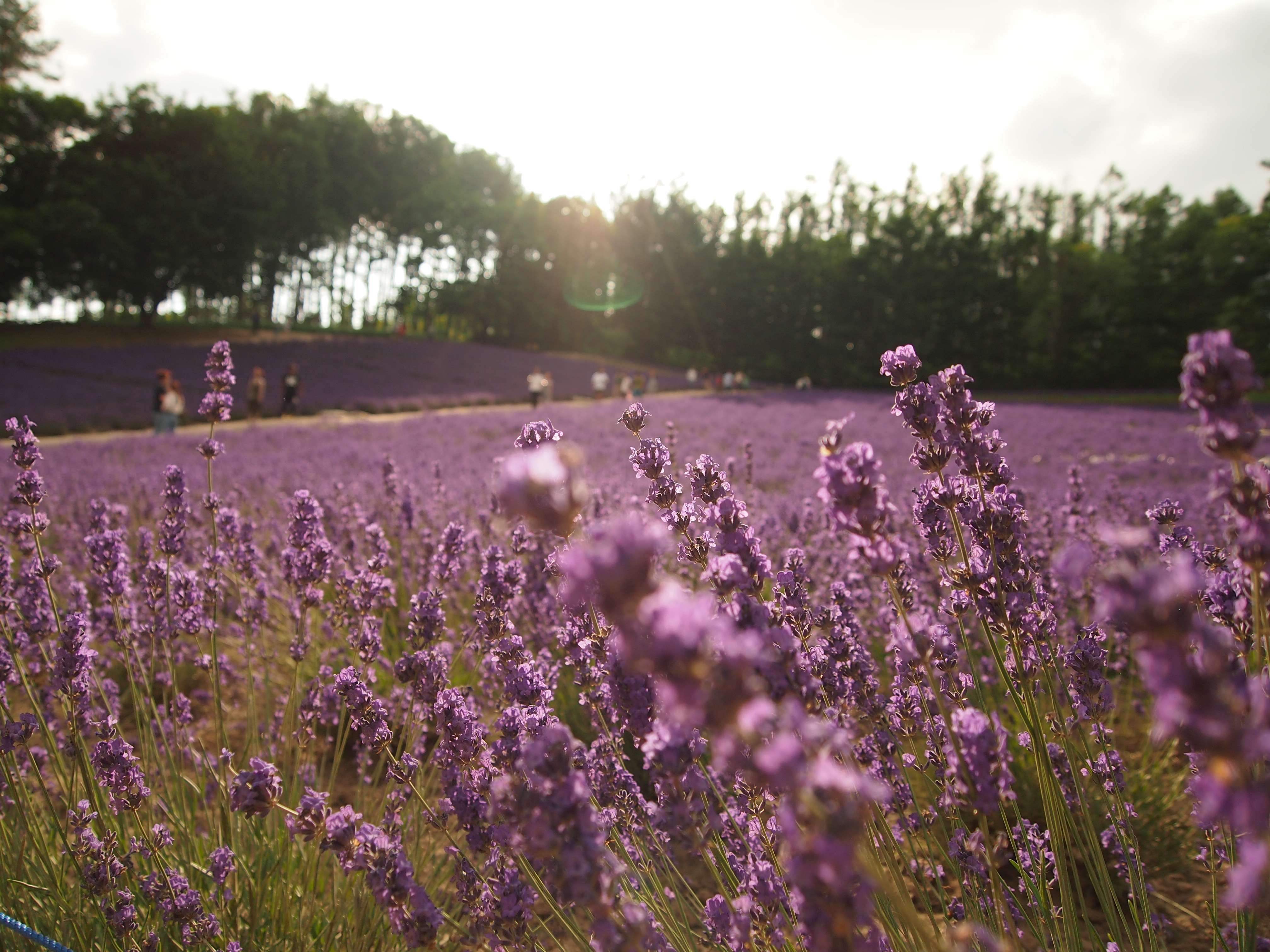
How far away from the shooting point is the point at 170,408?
45.1 ft

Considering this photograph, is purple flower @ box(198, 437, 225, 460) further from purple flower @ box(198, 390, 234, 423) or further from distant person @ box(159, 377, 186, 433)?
distant person @ box(159, 377, 186, 433)

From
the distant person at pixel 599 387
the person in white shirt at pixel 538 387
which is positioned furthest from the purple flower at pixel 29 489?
the distant person at pixel 599 387

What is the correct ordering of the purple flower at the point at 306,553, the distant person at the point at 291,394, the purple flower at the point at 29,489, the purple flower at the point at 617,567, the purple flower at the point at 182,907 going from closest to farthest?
1. the purple flower at the point at 617,567
2. the purple flower at the point at 182,907
3. the purple flower at the point at 29,489
4. the purple flower at the point at 306,553
5. the distant person at the point at 291,394

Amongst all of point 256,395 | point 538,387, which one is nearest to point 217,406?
point 256,395

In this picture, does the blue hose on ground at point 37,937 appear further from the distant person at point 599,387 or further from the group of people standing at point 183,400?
the distant person at point 599,387

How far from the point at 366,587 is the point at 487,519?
189 cm

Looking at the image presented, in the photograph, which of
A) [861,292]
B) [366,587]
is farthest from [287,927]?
[861,292]

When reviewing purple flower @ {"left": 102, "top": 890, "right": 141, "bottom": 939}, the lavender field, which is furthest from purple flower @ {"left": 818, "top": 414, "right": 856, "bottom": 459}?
the lavender field

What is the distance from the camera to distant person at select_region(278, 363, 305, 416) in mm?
18547

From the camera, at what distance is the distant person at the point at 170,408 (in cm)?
1368

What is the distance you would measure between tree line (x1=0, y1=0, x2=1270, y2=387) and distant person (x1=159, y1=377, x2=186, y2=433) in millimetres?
22697

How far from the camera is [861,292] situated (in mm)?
41969

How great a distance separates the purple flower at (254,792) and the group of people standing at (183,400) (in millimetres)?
14625

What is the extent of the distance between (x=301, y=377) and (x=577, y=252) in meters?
30.6
